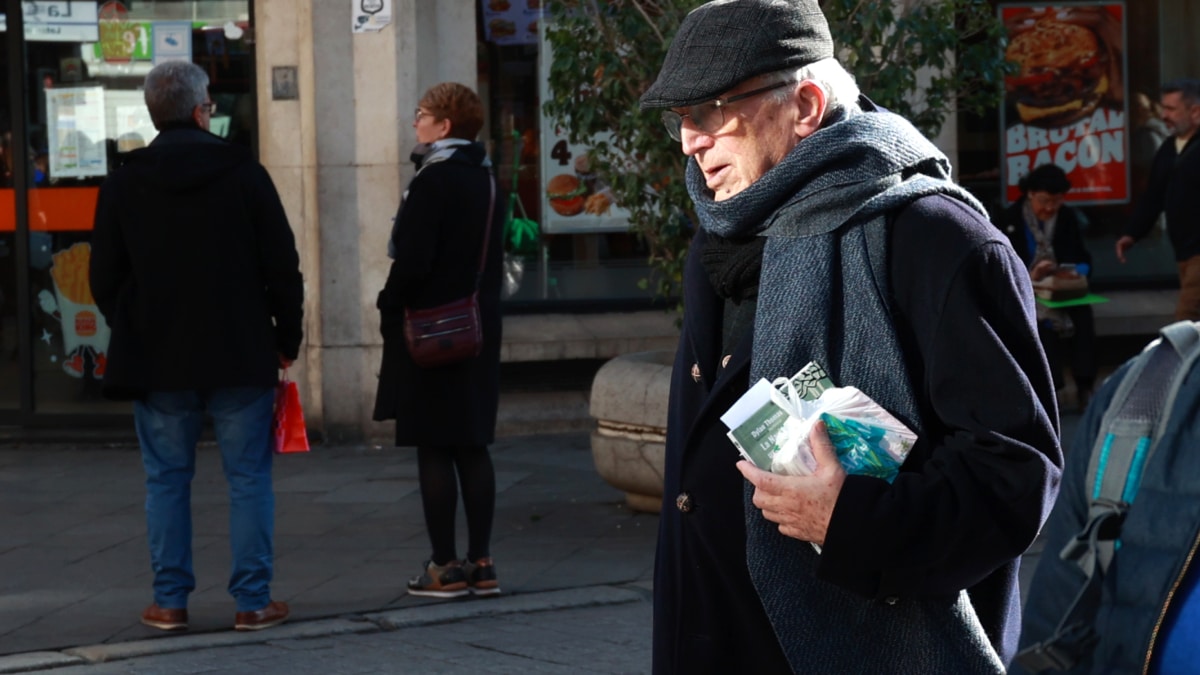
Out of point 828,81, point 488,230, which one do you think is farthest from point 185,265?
point 828,81

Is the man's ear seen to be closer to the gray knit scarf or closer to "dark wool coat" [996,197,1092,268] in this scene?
the gray knit scarf

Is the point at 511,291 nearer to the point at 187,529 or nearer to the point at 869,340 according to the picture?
the point at 187,529

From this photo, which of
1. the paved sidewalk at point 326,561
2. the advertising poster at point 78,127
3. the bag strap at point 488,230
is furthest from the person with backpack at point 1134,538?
the advertising poster at point 78,127

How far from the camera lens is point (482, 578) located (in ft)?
21.0

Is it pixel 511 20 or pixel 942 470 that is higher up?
pixel 511 20

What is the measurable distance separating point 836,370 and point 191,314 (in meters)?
3.75

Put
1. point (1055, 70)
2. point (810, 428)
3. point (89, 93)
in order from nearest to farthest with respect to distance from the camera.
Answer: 1. point (810, 428)
2. point (89, 93)
3. point (1055, 70)

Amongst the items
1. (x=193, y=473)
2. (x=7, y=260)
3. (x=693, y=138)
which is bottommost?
(x=193, y=473)

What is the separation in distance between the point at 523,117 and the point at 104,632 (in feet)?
17.9

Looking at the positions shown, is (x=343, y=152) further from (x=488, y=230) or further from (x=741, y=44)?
(x=741, y=44)

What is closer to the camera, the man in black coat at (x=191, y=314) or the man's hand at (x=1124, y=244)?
the man in black coat at (x=191, y=314)

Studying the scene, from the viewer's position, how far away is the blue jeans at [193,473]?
591 cm

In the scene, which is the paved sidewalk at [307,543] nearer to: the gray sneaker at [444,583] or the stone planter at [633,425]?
the gray sneaker at [444,583]

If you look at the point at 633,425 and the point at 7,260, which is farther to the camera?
the point at 7,260
